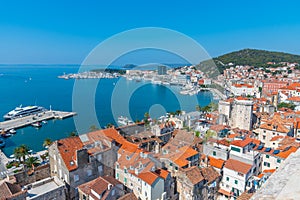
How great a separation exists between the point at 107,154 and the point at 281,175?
35.0 ft

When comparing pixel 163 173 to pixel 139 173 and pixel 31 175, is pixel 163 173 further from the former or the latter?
pixel 31 175

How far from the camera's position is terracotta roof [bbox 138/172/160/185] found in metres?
10.2

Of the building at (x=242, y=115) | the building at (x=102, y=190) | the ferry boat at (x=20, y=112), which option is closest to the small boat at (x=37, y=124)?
the ferry boat at (x=20, y=112)

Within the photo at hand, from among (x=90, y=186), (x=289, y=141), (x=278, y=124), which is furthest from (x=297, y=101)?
(x=90, y=186)

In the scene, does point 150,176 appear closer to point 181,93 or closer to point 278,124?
point 278,124

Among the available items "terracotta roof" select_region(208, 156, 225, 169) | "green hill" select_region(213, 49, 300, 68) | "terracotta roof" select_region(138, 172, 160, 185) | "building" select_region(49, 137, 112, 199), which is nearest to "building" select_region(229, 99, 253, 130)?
"terracotta roof" select_region(208, 156, 225, 169)

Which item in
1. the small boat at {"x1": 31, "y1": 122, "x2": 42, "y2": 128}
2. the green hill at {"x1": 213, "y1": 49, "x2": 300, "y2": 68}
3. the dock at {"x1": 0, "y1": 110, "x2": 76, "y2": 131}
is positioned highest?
the green hill at {"x1": 213, "y1": 49, "x2": 300, "y2": 68}

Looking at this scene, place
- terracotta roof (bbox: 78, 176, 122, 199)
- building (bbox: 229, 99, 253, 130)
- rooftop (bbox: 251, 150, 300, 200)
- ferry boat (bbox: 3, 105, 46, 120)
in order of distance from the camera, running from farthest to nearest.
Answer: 1. ferry boat (bbox: 3, 105, 46, 120)
2. building (bbox: 229, 99, 253, 130)
3. terracotta roof (bbox: 78, 176, 122, 199)
4. rooftop (bbox: 251, 150, 300, 200)

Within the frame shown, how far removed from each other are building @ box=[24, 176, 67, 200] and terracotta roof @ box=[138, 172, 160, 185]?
3.80 m

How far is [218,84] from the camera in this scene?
216ft

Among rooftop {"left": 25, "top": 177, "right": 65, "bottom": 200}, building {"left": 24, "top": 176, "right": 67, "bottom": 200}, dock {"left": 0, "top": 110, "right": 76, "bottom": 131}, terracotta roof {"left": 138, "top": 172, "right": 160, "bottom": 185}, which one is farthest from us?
dock {"left": 0, "top": 110, "right": 76, "bottom": 131}

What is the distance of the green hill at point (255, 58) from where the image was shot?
314 ft

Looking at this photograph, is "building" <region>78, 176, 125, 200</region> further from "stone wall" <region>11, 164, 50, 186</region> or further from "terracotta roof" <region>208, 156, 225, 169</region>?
"terracotta roof" <region>208, 156, 225, 169</region>

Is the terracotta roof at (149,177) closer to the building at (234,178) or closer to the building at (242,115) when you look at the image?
the building at (234,178)
